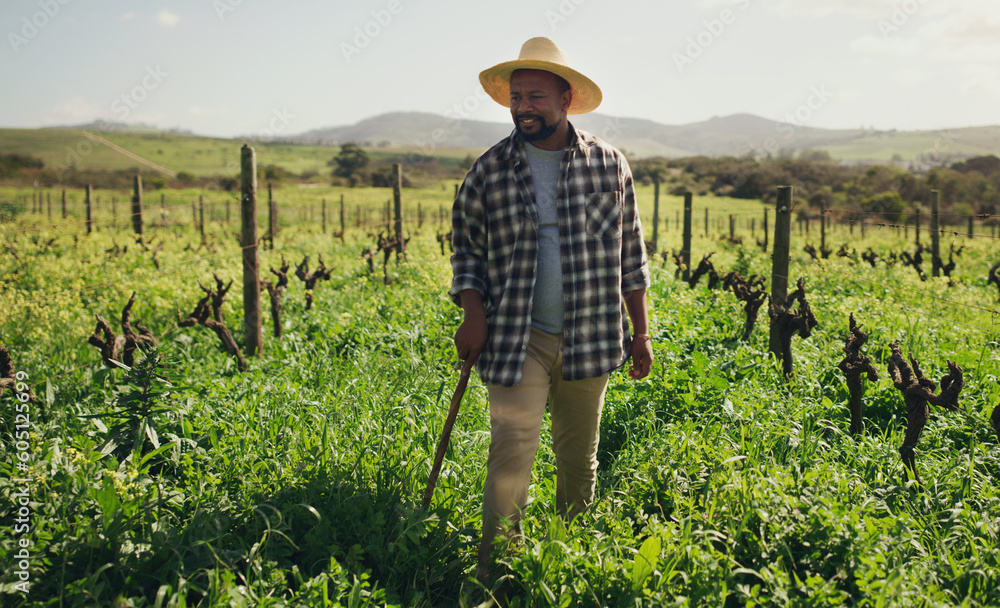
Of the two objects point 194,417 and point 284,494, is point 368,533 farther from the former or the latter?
point 194,417

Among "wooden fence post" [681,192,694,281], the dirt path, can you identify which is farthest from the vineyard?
the dirt path

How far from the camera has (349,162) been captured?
260ft

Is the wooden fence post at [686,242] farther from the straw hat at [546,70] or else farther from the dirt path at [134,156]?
the dirt path at [134,156]

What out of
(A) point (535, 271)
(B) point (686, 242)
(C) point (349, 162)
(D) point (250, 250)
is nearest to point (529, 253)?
(A) point (535, 271)

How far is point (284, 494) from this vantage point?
2.92m

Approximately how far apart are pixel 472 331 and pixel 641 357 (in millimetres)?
874

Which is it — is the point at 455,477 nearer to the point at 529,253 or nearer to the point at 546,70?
the point at 529,253

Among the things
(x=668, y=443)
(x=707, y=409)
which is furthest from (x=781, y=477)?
(x=707, y=409)

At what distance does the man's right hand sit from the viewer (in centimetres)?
264

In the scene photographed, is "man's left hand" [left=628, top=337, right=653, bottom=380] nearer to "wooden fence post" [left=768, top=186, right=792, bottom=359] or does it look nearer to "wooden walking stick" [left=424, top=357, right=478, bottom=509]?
"wooden walking stick" [left=424, top=357, right=478, bottom=509]

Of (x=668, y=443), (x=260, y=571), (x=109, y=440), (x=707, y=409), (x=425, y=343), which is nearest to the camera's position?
(x=260, y=571)

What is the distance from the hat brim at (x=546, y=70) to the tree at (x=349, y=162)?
7517 cm

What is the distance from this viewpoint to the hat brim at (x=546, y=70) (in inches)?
106

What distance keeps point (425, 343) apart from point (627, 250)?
321cm
